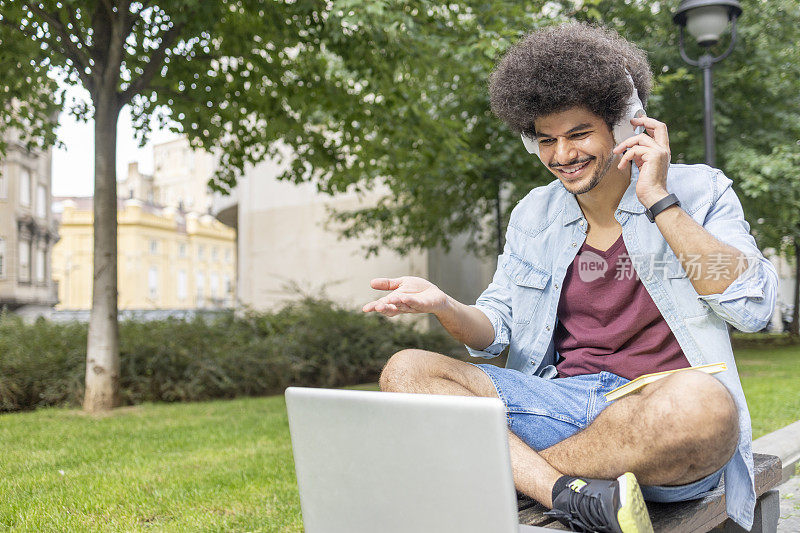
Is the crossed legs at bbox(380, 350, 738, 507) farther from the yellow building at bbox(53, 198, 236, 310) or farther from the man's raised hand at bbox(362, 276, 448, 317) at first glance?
the yellow building at bbox(53, 198, 236, 310)

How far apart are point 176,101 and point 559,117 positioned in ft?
20.6

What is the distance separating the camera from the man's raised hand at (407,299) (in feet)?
6.78

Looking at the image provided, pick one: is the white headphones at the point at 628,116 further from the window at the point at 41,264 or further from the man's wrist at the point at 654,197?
the window at the point at 41,264

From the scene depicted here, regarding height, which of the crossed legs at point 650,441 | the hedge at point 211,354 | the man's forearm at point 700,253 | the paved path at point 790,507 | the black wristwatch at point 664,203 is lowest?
the paved path at point 790,507

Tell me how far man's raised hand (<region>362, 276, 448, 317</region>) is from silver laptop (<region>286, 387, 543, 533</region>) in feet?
1.17

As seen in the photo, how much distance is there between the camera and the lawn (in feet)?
11.0

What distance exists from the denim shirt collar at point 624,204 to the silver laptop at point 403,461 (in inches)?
45.5

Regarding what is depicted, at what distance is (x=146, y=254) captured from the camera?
8056 cm

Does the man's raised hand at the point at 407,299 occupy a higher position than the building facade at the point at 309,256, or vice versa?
the building facade at the point at 309,256

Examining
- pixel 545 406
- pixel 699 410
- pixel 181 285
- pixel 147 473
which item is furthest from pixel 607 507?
pixel 181 285

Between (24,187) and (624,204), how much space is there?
47004 millimetres

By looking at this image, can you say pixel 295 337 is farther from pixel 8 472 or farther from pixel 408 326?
pixel 8 472

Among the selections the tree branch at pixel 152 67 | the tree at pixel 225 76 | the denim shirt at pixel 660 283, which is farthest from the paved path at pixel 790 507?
the tree branch at pixel 152 67

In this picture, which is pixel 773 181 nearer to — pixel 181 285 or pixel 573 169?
pixel 573 169
